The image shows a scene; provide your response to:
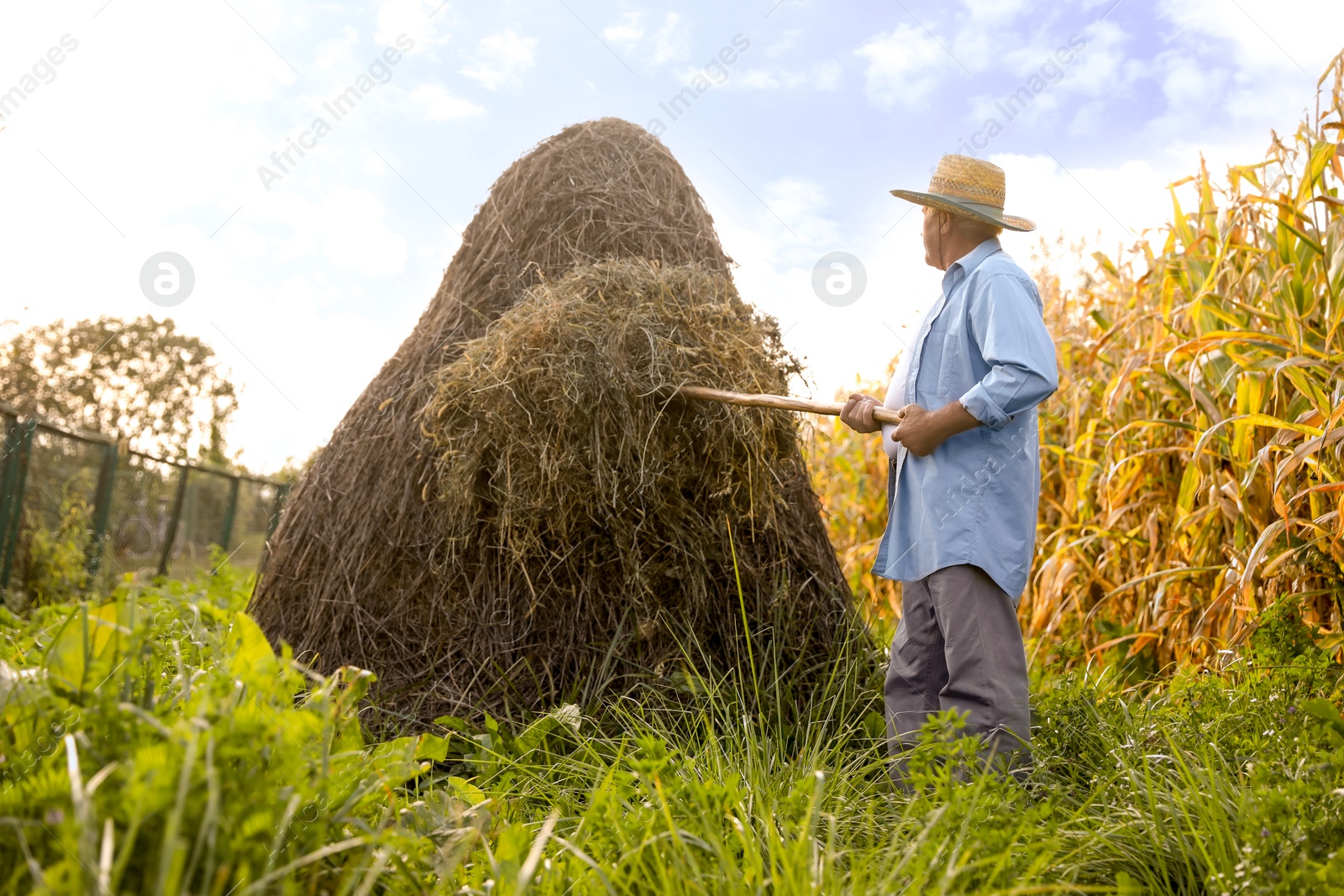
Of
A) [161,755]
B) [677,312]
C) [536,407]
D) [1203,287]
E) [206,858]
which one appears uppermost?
[1203,287]

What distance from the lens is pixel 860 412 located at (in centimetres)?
267

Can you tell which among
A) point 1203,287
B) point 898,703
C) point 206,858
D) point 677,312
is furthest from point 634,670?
point 1203,287

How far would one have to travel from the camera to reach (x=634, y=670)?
3.15 metres

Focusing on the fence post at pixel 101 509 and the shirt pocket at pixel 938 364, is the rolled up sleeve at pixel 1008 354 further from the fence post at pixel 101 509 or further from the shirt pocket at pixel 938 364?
the fence post at pixel 101 509

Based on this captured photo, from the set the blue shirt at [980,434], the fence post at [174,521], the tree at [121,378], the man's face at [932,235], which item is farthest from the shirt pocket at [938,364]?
the tree at [121,378]

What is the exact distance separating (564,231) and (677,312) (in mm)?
942

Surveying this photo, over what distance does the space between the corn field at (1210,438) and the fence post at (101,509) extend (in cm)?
563

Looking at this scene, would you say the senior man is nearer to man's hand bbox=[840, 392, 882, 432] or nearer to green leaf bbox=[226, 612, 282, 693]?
man's hand bbox=[840, 392, 882, 432]

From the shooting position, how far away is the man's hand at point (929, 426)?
2486mm

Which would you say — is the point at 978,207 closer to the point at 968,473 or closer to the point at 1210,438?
the point at 968,473

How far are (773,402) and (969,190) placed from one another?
91cm

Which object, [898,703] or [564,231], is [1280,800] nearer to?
[898,703]

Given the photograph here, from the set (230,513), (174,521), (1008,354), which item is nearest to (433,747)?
(1008,354)

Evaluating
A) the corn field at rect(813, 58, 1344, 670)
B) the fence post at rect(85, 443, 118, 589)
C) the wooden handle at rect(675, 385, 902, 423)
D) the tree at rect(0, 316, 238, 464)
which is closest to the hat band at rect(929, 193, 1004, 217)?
the wooden handle at rect(675, 385, 902, 423)
